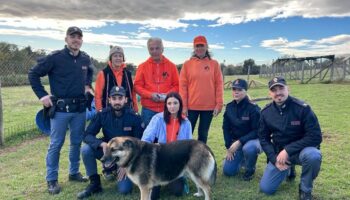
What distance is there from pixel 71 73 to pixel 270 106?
3434 mm

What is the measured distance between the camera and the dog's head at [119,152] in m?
4.45

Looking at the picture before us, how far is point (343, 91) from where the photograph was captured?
2023 cm

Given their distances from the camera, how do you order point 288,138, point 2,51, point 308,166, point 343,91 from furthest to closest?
point 343,91, point 2,51, point 288,138, point 308,166

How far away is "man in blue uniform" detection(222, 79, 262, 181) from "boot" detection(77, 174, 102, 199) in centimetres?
236

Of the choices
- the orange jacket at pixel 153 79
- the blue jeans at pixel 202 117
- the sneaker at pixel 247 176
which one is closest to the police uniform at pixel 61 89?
the orange jacket at pixel 153 79

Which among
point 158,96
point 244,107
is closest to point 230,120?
point 244,107

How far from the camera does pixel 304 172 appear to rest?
494 centimetres

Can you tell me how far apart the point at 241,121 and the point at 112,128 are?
2398 mm

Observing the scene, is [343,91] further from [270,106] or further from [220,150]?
[270,106]

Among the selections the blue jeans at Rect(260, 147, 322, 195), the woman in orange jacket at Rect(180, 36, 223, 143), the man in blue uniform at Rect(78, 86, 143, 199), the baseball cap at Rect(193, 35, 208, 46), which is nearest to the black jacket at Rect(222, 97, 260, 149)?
the woman in orange jacket at Rect(180, 36, 223, 143)

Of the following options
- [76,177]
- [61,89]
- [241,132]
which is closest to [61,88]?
[61,89]

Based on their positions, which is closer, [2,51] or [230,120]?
[230,120]

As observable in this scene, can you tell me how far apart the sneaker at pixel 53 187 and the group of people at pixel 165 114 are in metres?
0.02

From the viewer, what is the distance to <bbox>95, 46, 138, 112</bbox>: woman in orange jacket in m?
5.88
